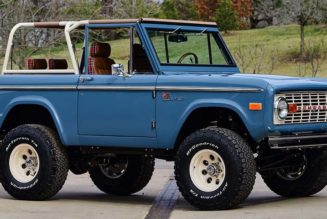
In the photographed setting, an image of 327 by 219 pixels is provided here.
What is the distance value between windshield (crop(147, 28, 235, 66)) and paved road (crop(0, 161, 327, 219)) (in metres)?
1.77

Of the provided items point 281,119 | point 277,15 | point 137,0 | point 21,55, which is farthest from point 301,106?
point 277,15

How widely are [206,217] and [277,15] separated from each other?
47644 mm

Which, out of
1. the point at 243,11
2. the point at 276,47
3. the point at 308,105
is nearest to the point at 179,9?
the point at 243,11

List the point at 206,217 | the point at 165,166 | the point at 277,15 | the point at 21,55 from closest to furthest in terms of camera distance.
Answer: the point at 206,217 < the point at 165,166 < the point at 21,55 < the point at 277,15

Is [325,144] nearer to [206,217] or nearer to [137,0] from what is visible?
[206,217]

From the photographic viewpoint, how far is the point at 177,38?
11.4 m

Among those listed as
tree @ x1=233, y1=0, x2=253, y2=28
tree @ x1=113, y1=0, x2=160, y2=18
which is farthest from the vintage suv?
tree @ x1=233, y1=0, x2=253, y2=28

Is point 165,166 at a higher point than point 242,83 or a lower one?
lower

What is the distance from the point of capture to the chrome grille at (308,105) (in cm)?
980

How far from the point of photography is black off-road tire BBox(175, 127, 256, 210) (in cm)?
955

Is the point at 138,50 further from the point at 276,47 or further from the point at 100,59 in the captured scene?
the point at 276,47

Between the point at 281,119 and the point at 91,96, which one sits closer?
the point at 281,119

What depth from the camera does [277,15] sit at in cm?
5600

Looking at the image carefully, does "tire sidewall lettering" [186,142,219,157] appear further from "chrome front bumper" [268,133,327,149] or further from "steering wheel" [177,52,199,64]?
"steering wheel" [177,52,199,64]
